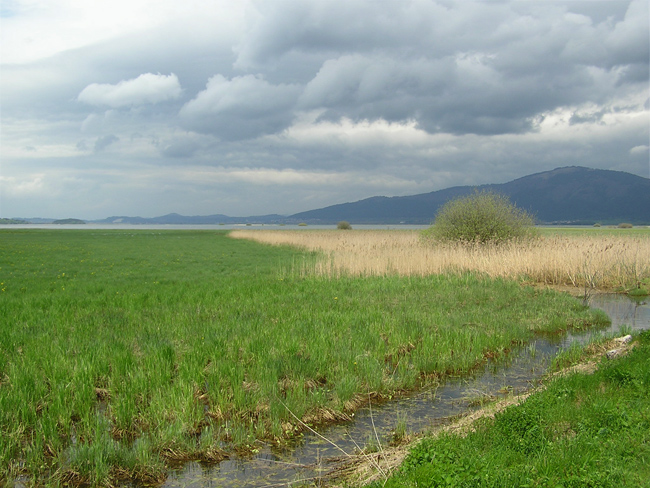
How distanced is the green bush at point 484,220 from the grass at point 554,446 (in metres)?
22.6

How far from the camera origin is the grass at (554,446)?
14.5ft

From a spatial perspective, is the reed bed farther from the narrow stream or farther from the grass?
the grass

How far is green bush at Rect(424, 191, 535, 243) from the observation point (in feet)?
95.7

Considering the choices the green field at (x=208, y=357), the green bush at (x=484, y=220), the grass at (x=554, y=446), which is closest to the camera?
the grass at (x=554, y=446)

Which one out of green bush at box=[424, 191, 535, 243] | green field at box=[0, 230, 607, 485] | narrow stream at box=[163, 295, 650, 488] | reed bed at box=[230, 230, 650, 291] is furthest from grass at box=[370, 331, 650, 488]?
green bush at box=[424, 191, 535, 243]

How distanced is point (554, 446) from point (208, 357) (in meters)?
6.56

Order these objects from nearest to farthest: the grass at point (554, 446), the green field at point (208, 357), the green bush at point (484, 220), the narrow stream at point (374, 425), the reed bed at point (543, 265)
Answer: the grass at point (554, 446) < the narrow stream at point (374, 425) < the green field at point (208, 357) < the reed bed at point (543, 265) < the green bush at point (484, 220)

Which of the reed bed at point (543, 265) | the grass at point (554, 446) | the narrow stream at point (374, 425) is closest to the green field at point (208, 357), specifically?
the narrow stream at point (374, 425)

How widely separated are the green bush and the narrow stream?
1839 cm

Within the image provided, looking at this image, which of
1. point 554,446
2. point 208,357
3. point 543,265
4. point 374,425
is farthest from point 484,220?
point 554,446

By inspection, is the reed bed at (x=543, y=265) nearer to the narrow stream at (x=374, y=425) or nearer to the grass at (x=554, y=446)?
the narrow stream at (x=374, y=425)

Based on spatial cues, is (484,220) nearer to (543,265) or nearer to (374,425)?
(543,265)

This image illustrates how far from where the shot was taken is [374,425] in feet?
22.7

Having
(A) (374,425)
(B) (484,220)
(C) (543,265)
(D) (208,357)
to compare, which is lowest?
(A) (374,425)
